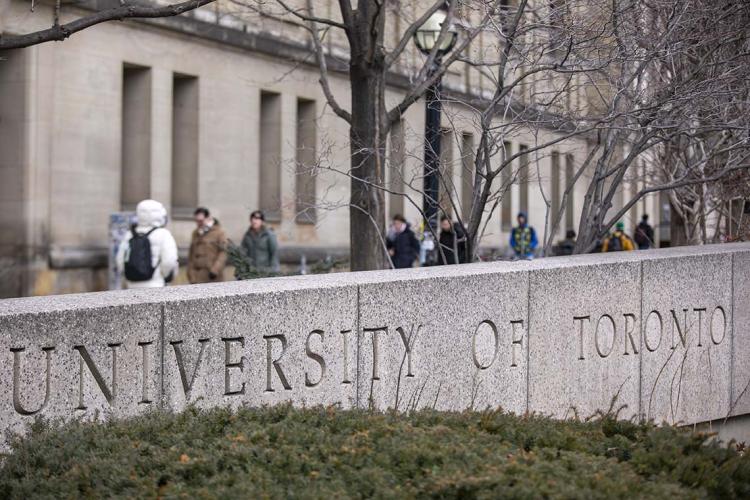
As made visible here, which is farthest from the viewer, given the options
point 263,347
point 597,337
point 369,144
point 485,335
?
point 369,144

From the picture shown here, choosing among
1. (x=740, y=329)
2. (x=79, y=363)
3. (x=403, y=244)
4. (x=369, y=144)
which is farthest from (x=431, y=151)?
(x=403, y=244)

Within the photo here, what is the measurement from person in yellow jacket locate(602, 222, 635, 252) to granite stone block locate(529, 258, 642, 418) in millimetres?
15868

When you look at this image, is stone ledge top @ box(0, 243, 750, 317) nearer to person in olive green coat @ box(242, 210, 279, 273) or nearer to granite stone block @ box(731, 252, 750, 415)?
granite stone block @ box(731, 252, 750, 415)

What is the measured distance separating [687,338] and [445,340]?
111 inches

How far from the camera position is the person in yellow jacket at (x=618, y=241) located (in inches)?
1022

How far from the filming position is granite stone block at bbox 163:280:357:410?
6.69 metres

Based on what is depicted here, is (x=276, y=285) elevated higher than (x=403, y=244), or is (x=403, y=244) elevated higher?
(x=403, y=244)

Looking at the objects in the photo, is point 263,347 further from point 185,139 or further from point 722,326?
point 185,139

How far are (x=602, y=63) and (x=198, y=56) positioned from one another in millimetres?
16339

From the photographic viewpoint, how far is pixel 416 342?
7.96 meters

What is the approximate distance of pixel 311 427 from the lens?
5328 millimetres

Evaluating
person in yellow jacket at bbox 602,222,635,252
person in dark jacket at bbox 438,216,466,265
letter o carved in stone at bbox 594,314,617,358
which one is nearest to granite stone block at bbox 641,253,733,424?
letter o carved in stone at bbox 594,314,617,358

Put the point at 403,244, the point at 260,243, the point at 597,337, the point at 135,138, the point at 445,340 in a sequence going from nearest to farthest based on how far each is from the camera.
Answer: the point at 445,340, the point at 597,337, the point at 260,243, the point at 135,138, the point at 403,244

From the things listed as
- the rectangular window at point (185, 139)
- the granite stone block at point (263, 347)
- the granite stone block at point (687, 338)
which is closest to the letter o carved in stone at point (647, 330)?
the granite stone block at point (687, 338)
